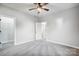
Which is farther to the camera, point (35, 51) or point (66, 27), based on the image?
point (66, 27)

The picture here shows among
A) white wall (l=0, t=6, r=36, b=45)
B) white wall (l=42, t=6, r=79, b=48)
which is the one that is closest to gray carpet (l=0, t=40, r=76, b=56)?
white wall (l=0, t=6, r=36, b=45)

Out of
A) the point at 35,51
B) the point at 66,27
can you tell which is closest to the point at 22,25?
the point at 35,51

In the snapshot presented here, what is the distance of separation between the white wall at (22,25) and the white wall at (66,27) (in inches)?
27.8

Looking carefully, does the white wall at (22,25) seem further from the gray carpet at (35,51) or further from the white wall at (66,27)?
the white wall at (66,27)

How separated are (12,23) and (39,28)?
1.09 metres

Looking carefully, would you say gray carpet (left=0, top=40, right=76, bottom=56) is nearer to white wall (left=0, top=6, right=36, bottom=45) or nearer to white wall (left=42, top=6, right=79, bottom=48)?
white wall (left=0, top=6, right=36, bottom=45)

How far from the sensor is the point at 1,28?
94.9 inches

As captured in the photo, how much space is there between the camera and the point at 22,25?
281cm

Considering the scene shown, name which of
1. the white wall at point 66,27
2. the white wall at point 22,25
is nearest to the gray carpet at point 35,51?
the white wall at point 22,25

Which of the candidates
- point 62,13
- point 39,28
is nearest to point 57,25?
point 62,13

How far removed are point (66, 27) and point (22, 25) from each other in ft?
6.18

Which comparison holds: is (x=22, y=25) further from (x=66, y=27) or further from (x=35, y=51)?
(x=66, y=27)

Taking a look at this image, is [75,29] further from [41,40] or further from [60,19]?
[41,40]

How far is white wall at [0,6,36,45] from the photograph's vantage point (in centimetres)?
265
